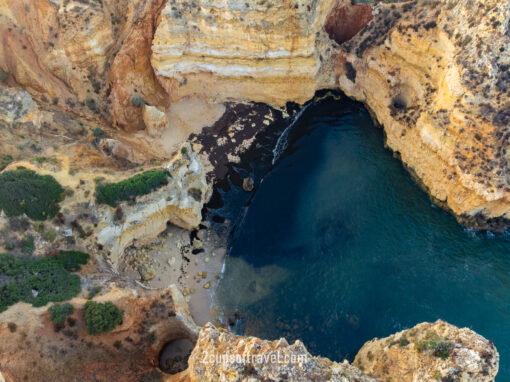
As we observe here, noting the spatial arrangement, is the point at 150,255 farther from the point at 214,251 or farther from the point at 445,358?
the point at 445,358

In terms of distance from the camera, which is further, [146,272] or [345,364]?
[146,272]

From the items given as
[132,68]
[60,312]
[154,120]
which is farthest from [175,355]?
[132,68]

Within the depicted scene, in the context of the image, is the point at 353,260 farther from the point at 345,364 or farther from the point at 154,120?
the point at 154,120

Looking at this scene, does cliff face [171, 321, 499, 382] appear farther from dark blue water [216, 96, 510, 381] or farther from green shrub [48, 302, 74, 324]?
dark blue water [216, 96, 510, 381]

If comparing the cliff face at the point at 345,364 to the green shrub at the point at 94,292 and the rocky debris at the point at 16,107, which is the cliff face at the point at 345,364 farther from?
the rocky debris at the point at 16,107

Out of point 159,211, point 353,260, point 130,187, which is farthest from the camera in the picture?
point 353,260

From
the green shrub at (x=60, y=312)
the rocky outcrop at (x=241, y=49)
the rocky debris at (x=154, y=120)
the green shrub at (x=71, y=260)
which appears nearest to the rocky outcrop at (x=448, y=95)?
the rocky outcrop at (x=241, y=49)

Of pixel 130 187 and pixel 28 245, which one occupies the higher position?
pixel 130 187
